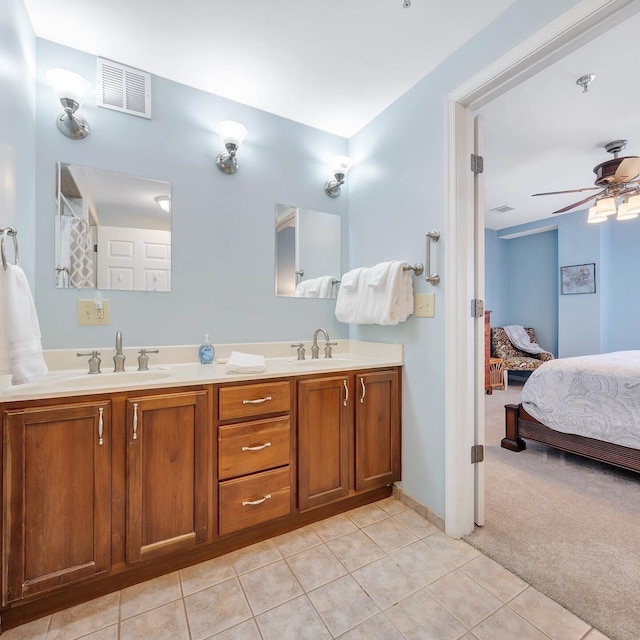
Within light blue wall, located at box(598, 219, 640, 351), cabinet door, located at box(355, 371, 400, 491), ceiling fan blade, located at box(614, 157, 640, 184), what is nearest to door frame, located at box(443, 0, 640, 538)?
cabinet door, located at box(355, 371, 400, 491)

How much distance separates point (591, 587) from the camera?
1.37 meters

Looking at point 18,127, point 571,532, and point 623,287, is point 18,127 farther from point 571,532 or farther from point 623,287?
point 623,287

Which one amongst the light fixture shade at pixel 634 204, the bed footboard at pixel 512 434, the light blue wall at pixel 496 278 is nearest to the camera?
the bed footboard at pixel 512 434

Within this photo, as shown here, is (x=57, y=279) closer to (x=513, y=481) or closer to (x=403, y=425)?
(x=403, y=425)

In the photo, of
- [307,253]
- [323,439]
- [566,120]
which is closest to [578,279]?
[566,120]

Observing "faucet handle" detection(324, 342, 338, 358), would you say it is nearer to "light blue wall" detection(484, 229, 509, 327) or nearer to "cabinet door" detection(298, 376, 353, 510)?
"cabinet door" detection(298, 376, 353, 510)

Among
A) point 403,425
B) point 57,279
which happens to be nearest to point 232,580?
point 403,425

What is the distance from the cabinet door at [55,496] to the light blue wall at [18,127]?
27.9 inches

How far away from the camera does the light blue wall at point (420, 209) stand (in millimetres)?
1712

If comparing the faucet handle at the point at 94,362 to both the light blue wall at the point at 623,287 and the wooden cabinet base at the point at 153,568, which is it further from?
the light blue wall at the point at 623,287

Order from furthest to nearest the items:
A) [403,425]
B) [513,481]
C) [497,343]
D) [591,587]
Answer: [497,343] < [513,481] < [403,425] < [591,587]

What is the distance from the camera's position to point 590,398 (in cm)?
237

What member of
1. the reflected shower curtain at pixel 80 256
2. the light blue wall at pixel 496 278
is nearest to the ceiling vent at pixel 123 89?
the reflected shower curtain at pixel 80 256

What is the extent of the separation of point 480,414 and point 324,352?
1052 millimetres
